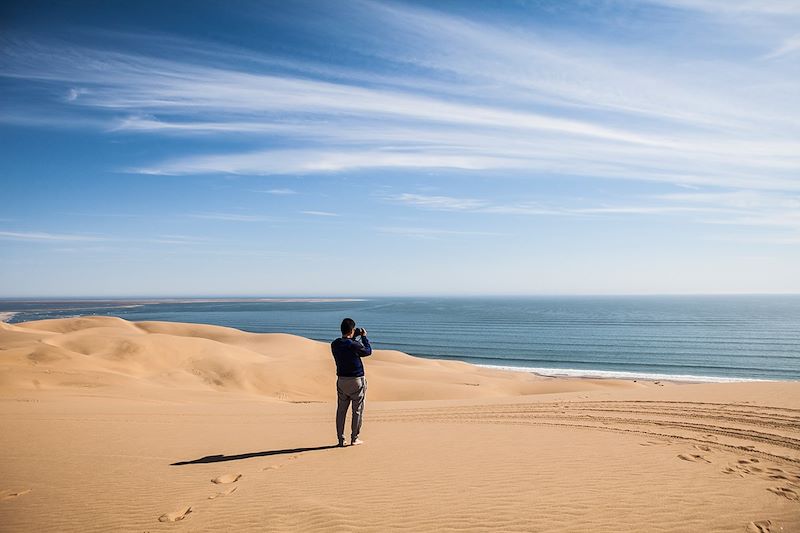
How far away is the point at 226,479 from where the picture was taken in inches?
244

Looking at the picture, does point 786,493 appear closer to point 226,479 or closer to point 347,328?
point 347,328

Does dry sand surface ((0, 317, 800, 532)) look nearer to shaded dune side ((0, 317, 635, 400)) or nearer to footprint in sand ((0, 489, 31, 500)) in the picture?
footprint in sand ((0, 489, 31, 500))

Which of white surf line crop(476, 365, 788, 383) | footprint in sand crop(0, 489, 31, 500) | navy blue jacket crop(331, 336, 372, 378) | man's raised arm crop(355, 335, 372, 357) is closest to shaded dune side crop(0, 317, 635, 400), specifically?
white surf line crop(476, 365, 788, 383)

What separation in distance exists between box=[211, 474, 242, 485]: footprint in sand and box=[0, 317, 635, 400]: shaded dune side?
561 inches

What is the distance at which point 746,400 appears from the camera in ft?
37.4

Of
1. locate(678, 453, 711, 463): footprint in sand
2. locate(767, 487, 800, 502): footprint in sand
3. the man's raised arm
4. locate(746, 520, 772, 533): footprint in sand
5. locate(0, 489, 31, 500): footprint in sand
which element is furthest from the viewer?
the man's raised arm

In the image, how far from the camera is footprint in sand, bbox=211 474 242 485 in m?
6.10

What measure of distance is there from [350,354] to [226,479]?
95.4 inches

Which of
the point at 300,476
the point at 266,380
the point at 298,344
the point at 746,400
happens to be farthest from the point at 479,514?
the point at 298,344

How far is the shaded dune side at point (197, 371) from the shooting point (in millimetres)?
18906

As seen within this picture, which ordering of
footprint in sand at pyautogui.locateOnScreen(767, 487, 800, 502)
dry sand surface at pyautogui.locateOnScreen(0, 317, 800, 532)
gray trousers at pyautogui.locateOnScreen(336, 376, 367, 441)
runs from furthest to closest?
1. gray trousers at pyautogui.locateOnScreen(336, 376, 367, 441)
2. footprint in sand at pyautogui.locateOnScreen(767, 487, 800, 502)
3. dry sand surface at pyautogui.locateOnScreen(0, 317, 800, 532)

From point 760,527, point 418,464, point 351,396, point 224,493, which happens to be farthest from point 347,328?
point 760,527

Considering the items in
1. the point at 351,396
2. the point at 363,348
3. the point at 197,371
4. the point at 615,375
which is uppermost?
the point at 363,348

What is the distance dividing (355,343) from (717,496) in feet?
16.4
